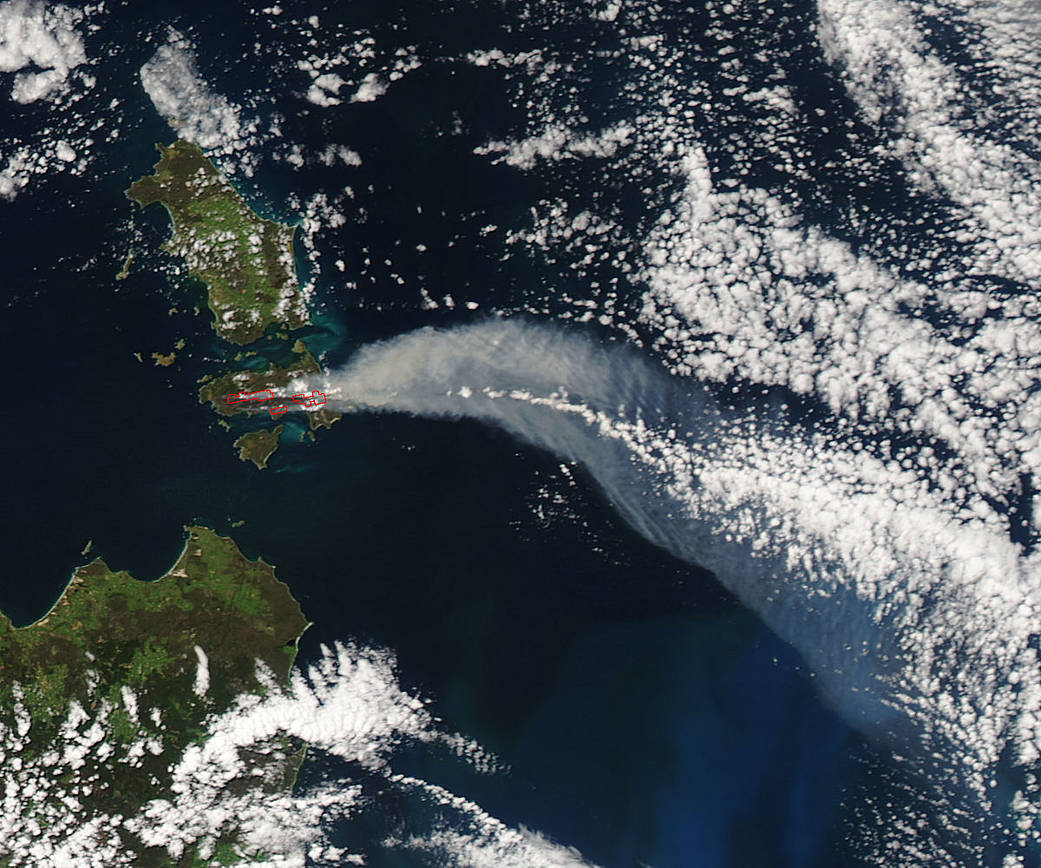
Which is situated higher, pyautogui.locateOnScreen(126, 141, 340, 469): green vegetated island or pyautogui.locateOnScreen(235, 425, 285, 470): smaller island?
pyautogui.locateOnScreen(126, 141, 340, 469): green vegetated island

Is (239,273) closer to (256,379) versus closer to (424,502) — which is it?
(256,379)

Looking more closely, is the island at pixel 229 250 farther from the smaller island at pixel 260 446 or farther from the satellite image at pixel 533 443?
the smaller island at pixel 260 446

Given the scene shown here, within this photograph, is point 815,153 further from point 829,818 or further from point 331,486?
point 829,818

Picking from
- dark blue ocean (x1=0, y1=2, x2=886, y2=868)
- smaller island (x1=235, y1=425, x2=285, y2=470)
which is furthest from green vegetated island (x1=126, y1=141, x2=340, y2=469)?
dark blue ocean (x1=0, y1=2, x2=886, y2=868)

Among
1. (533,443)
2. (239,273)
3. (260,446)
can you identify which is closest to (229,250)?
(239,273)

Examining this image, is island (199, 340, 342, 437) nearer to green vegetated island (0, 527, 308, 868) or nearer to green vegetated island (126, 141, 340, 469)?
green vegetated island (126, 141, 340, 469)

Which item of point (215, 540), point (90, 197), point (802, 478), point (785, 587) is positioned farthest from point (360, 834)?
point (90, 197)
